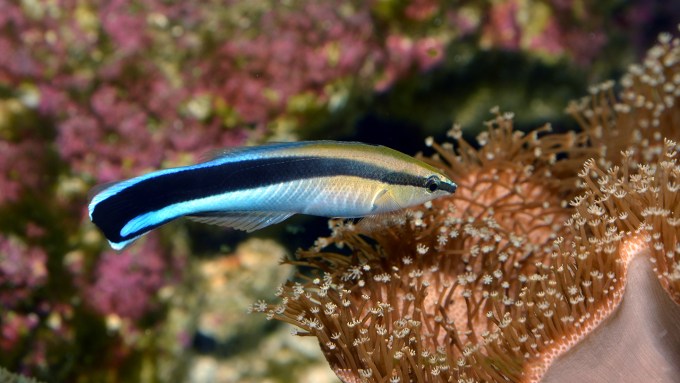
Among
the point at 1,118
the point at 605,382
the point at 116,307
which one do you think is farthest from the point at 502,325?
the point at 1,118

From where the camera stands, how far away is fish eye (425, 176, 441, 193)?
8.43ft

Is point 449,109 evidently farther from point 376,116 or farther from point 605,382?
point 605,382

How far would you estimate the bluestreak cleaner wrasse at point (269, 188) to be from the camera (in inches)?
87.1

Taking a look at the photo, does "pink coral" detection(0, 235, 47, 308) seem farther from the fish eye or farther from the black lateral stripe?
the fish eye

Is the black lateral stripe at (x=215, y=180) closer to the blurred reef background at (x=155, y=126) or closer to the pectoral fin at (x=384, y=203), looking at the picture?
the pectoral fin at (x=384, y=203)

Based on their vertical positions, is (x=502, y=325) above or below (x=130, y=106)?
below

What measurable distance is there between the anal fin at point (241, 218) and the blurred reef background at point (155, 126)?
1.69 metres

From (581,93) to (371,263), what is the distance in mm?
3519

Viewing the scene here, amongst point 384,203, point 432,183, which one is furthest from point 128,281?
point 432,183

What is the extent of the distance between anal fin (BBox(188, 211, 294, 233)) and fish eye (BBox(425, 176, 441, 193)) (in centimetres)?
69

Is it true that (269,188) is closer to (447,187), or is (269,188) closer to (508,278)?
(447,187)

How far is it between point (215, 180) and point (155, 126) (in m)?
2.08

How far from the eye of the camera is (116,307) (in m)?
4.29

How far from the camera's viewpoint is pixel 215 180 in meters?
2.33
